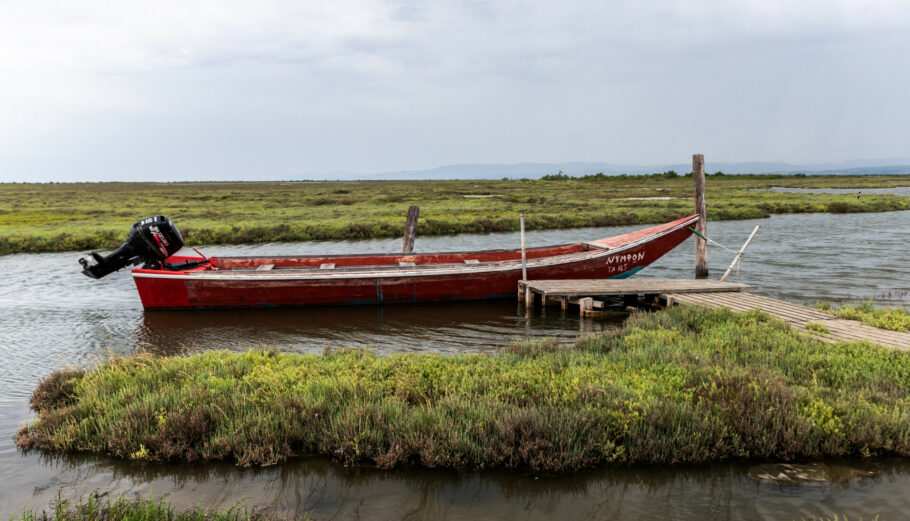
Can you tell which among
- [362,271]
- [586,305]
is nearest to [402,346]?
[362,271]

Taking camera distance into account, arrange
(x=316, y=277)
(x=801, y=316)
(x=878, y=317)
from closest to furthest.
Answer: (x=878, y=317), (x=801, y=316), (x=316, y=277)

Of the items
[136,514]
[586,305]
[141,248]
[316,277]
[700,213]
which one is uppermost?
[700,213]

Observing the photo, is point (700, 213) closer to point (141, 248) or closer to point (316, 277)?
point (316, 277)

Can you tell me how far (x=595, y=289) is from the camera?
47.0 ft

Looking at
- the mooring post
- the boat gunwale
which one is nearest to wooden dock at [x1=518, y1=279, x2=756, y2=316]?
the boat gunwale

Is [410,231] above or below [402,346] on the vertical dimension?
above

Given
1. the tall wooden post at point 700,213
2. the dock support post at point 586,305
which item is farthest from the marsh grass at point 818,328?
the tall wooden post at point 700,213

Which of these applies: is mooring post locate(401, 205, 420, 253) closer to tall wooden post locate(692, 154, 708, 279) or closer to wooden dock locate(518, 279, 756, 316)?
wooden dock locate(518, 279, 756, 316)

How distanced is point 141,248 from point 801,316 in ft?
48.7

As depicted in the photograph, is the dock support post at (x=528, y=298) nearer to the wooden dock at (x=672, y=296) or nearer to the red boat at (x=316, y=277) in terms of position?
the wooden dock at (x=672, y=296)

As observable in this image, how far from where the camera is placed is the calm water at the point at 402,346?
17.3 ft

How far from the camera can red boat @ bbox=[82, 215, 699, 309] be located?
49.4 ft

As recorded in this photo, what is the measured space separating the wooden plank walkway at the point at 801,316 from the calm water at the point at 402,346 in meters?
2.45

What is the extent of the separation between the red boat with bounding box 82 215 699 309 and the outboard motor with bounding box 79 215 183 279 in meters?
0.02
